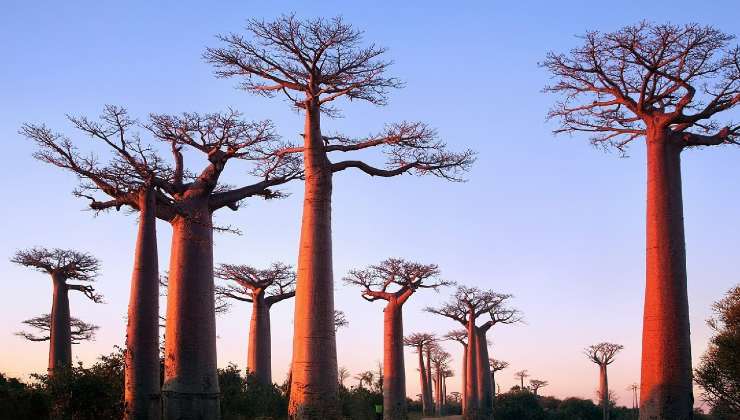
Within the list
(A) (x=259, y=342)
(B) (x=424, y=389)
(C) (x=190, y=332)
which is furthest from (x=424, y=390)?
(C) (x=190, y=332)

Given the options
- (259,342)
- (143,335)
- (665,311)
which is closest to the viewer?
(665,311)

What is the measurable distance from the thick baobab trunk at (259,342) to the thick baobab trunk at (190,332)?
12.7 meters

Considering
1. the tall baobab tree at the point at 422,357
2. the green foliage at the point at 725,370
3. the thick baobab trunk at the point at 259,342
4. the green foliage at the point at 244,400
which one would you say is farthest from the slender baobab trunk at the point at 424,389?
the green foliage at the point at 725,370

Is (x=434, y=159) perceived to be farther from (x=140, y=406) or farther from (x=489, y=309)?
(x=489, y=309)

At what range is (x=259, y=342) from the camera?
86.5 ft

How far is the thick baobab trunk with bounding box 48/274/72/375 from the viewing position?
2377cm

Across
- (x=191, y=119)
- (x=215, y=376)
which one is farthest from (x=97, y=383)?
(x=191, y=119)

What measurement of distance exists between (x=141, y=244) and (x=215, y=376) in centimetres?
230

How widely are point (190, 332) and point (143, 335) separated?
76 centimetres

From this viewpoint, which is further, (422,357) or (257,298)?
(422,357)

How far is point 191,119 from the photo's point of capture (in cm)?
1441

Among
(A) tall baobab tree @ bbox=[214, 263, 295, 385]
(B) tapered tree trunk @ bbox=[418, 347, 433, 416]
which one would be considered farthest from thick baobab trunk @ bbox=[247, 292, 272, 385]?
(B) tapered tree trunk @ bbox=[418, 347, 433, 416]

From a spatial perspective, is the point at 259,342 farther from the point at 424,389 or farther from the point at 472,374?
the point at 424,389

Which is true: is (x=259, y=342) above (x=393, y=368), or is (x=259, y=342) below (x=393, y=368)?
above
